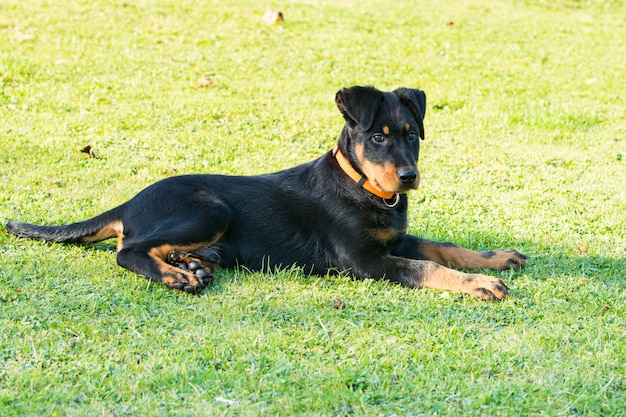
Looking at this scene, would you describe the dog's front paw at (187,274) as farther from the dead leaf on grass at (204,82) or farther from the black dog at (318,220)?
the dead leaf on grass at (204,82)

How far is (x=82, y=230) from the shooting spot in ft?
18.9

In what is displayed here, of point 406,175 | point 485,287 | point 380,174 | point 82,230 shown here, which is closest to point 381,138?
point 380,174

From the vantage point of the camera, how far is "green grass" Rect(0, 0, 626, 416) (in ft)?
13.2

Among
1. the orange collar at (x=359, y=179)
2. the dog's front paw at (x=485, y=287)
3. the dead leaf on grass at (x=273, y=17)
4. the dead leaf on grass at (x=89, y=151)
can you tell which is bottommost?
the dead leaf on grass at (x=89, y=151)

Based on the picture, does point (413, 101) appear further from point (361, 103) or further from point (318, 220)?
point (318, 220)

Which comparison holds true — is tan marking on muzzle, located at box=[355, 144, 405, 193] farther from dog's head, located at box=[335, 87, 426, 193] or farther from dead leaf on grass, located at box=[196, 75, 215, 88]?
dead leaf on grass, located at box=[196, 75, 215, 88]

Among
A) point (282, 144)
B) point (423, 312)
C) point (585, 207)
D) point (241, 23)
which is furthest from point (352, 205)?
point (241, 23)

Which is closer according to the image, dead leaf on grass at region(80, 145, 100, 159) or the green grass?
the green grass

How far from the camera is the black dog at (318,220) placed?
5.41 metres

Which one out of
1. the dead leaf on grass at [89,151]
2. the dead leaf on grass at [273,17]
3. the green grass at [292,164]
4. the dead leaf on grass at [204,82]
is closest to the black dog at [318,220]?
the green grass at [292,164]

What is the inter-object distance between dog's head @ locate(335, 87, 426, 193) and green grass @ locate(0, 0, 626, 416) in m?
0.77

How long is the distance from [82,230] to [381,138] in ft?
7.28

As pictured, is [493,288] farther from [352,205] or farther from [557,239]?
[557,239]

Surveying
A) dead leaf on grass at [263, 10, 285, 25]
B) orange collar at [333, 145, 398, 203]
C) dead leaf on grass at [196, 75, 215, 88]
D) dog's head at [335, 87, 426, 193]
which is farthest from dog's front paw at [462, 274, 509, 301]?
dead leaf on grass at [263, 10, 285, 25]
